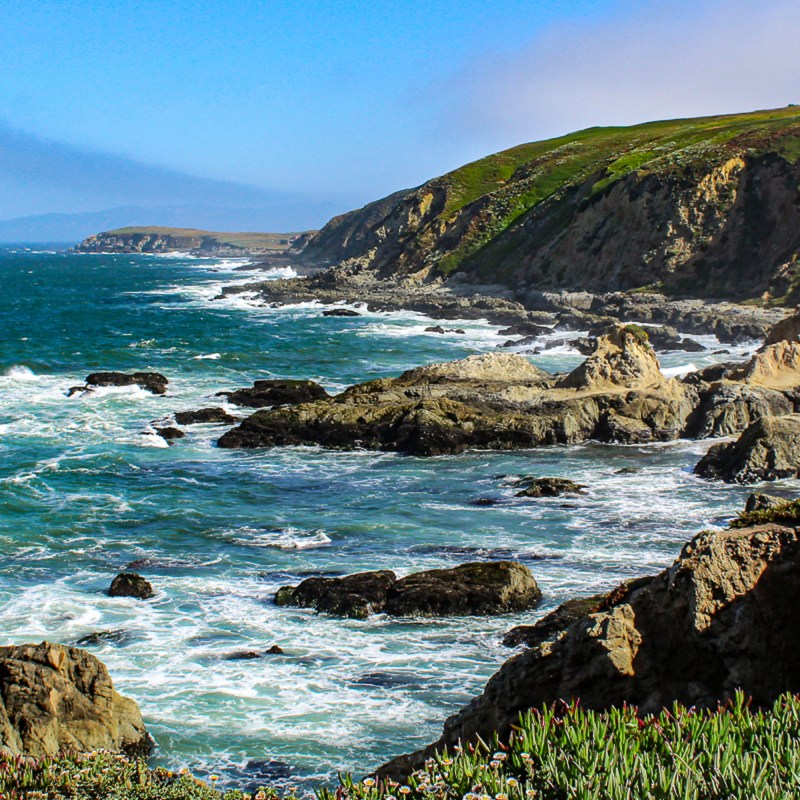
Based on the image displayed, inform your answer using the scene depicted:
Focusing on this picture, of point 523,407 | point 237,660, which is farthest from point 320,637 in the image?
point 523,407

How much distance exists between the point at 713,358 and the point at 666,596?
4746cm

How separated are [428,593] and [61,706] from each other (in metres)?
8.51

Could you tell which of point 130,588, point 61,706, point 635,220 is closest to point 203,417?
point 130,588

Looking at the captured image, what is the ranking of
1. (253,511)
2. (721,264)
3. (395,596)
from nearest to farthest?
1. (395,596)
2. (253,511)
3. (721,264)

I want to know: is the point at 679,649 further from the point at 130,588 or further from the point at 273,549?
the point at 273,549

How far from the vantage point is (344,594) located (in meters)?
20.8

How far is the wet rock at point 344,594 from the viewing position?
2047cm

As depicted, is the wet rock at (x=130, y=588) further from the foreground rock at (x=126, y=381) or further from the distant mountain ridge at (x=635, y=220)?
the distant mountain ridge at (x=635, y=220)

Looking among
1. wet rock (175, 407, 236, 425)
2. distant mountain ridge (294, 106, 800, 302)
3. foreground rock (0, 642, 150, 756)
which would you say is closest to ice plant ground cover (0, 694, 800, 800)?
foreground rock (0, 642, 150, 756)

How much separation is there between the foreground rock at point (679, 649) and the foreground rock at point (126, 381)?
1592 inches

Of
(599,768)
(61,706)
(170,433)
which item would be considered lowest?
(61,706)

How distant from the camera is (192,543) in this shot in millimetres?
26047

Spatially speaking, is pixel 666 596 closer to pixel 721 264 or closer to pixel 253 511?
pixel 253 511

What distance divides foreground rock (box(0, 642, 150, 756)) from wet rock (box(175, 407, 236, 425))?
88.8 ft
